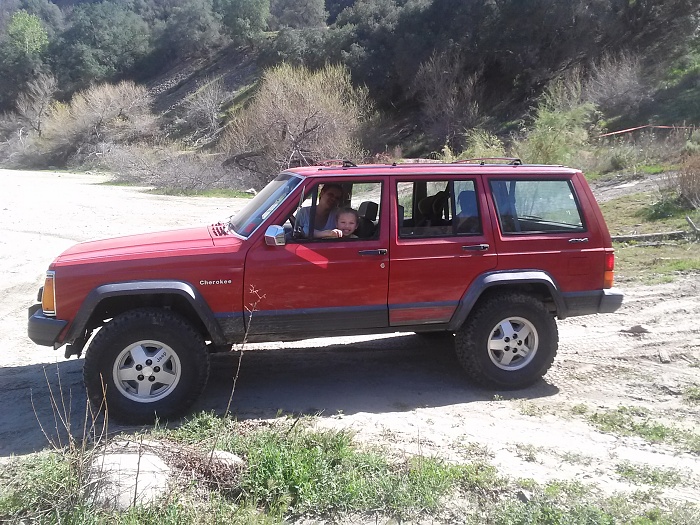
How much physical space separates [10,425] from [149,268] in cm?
160

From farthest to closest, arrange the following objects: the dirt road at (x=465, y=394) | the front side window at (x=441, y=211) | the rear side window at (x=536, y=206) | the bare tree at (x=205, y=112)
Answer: the bare tree at (x=205, y=112) → the rear side window at (x=536, y=206) → the front side window at (x=441, y=211) → the dirt road at (x=465, y=394)

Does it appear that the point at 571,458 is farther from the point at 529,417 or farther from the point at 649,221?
the point at 649,221

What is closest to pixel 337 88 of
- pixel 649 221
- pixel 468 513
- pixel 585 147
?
pixel 585 147

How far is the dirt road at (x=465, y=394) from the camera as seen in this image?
14.3 feet

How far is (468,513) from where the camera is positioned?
3590mm

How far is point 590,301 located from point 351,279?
6.96 ft

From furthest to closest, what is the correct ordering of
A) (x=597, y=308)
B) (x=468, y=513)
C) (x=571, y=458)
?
1. (x=597, y=308)
2. (x=571, y=458)
3. (x=468, y=513)

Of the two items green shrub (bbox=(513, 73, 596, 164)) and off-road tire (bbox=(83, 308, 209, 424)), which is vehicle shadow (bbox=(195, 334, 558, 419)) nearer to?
off-road tire (bbox=(83, 308, 209, 424))

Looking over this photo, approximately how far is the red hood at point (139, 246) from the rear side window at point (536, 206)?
2472 mm

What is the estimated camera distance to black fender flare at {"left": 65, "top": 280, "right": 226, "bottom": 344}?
15.3 ft

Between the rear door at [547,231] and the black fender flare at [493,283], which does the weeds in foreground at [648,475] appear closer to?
the black fender flare at [493,283]

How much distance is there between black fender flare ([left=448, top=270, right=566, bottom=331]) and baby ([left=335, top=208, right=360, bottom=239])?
1067mm

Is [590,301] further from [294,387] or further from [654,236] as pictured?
[654,236]

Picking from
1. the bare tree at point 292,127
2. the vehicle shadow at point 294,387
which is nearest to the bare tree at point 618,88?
the bare tree at point 292,127
